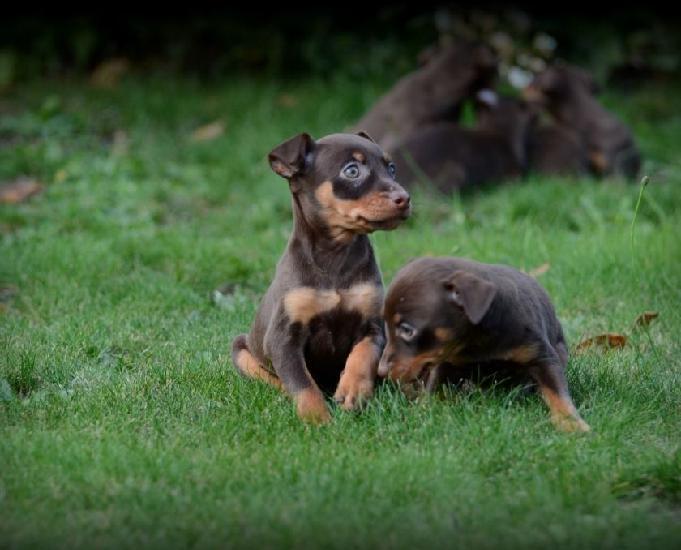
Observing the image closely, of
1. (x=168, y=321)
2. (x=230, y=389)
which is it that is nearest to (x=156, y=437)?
(x=230, y=389)

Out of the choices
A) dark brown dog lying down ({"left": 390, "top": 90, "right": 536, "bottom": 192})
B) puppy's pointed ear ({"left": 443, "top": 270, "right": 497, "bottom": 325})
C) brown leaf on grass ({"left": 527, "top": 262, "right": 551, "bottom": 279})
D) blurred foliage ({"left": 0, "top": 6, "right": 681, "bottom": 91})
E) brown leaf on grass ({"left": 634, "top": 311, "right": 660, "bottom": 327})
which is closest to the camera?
puppy's pointed ear ({"left": 443, "top": 270, "right": 497, "bottom": 325})

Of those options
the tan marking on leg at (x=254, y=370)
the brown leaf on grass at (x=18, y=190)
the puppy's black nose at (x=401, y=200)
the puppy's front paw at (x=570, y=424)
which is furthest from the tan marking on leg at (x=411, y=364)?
the brown leaf on grass at (x=18, y=190)

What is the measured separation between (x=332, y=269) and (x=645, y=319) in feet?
7.51

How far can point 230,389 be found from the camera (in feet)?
19.6

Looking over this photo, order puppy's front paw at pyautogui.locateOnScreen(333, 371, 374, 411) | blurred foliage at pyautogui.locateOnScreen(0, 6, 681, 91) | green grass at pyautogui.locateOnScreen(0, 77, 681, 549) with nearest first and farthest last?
green grass at pyautogui.locateOnScreen(0, 77, 681, 549), puppy's front paw at pyautogui.locateOnScreen(333, 371, 374, 411), blurred foliage at pyautogui.locateOnScreen(0, 6, 681, 91)

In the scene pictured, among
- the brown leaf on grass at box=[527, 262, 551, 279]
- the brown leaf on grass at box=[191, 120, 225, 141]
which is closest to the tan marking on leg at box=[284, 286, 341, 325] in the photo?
the brown leaf on grass at box=[527, 262, 551, 279]

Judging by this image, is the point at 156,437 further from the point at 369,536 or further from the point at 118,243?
the point at 118,243

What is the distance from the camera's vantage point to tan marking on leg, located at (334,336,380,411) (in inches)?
221

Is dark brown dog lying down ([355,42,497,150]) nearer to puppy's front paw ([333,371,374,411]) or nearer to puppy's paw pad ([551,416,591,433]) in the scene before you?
puppy's front paw ([333,371,374,411])

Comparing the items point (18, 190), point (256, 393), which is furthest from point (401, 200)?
point (18, 190)

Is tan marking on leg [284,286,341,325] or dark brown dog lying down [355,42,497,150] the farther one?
dark brown dog lying down [355,42,497,150]

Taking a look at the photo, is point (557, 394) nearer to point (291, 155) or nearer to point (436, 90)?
point (291, 155)

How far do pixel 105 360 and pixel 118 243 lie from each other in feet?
8.21

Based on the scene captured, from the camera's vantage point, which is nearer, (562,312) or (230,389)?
(230,389)
